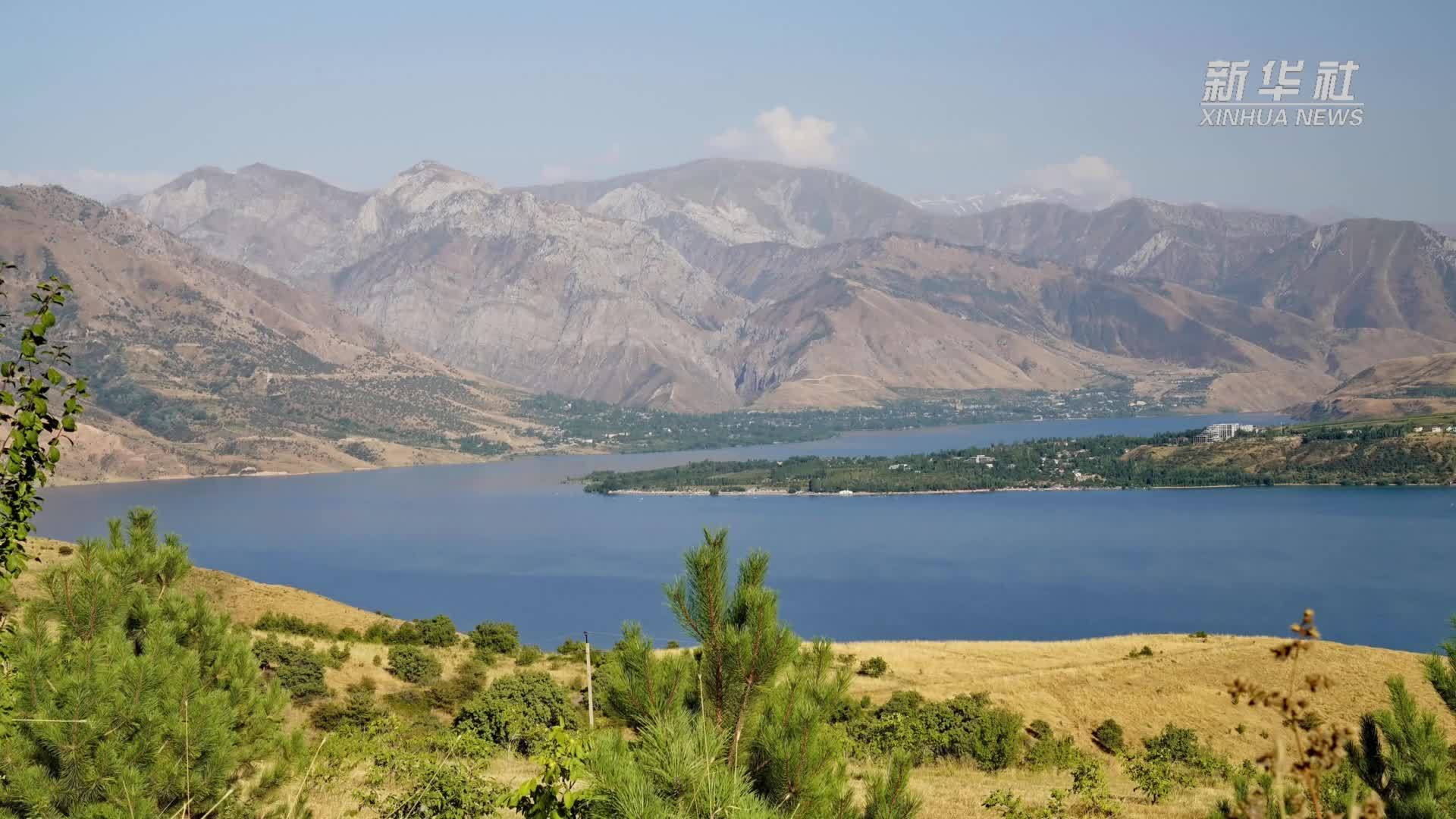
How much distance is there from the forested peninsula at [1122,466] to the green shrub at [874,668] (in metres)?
120

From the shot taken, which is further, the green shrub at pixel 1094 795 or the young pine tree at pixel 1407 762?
the green shrub at pixel 1094 795

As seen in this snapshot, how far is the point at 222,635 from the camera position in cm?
1237

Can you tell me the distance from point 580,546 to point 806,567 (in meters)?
25.6

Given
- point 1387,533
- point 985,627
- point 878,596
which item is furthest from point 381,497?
point 1387,533

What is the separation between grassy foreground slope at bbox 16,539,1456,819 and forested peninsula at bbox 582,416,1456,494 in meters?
116

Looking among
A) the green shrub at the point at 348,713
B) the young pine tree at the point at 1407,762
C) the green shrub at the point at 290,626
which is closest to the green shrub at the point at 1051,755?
the green shrub at the point at 348,713

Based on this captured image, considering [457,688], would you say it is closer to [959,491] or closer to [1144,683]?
[1144,683]

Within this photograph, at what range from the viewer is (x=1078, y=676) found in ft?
116

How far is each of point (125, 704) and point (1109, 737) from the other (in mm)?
26084

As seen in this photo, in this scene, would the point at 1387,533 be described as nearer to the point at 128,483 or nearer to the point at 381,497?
the point at 381,497

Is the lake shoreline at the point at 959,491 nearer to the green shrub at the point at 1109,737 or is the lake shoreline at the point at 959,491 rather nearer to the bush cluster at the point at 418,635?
the bush cluster at the point at 418,635

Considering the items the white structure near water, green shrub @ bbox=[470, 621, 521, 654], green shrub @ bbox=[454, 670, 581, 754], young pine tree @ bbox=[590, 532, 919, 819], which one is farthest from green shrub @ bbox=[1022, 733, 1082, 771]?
the white structure near water

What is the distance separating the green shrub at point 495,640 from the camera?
39.2m

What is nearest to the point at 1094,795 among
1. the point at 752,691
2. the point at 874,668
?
the point at 752,691
